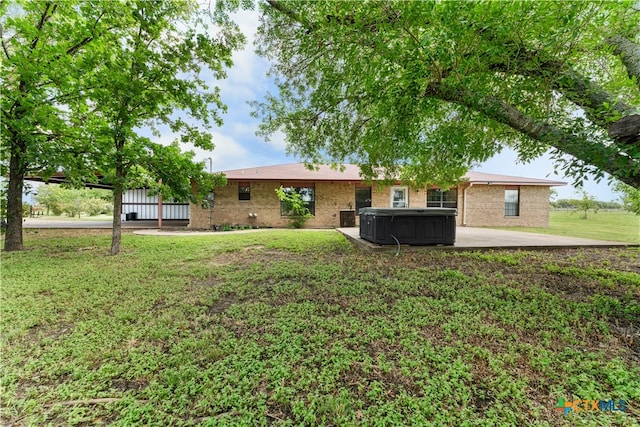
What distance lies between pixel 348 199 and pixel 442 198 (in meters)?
5.39

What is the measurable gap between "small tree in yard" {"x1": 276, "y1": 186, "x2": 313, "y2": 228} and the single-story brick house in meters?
0.33

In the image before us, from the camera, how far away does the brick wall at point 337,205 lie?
13555 millimetres

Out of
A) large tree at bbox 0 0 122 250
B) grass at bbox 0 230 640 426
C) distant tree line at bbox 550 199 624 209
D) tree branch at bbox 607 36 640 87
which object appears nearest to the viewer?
grass at bbox 0 230 640 426

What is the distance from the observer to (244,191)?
13773 mm

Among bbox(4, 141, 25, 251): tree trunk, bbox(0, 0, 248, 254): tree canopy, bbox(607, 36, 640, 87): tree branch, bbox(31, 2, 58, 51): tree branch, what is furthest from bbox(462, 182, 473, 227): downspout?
bbox(4, 141, 25, 251): tree trunk

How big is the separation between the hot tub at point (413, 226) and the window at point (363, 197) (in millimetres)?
7151

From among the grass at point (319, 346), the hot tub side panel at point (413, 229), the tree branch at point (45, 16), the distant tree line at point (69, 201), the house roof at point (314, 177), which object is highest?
the tree branch at point (45, 16)

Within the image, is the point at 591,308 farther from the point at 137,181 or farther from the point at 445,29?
the point at 137,181

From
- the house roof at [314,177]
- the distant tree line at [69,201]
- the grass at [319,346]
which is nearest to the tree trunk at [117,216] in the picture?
the grass at [319,346]

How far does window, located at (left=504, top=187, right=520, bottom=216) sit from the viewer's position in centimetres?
1492

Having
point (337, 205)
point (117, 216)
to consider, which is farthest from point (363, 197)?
point (117, 216)

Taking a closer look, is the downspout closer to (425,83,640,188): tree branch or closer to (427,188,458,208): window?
(427,188,458,208): window

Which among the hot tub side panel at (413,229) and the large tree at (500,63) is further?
the hot tub side panel at (413,229)

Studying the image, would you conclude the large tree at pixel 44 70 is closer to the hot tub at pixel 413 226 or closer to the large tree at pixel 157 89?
the large tree at pixel 157 89
